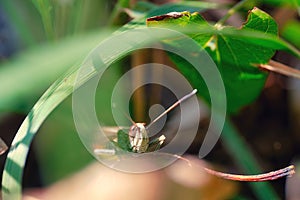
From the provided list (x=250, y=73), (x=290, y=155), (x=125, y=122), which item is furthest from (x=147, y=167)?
(x=290, y=155)

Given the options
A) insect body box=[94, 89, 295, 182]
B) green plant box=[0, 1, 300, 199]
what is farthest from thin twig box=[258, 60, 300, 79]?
insect body box=[94, 89, 295, 182]

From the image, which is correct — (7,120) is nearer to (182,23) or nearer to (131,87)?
(131,87)

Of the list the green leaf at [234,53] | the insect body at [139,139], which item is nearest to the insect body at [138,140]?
the insect body at [139,139]

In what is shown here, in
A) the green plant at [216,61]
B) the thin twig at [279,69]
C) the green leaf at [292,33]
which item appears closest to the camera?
the green plant at [216,61]

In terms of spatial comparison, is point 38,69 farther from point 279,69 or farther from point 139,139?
point 279,69

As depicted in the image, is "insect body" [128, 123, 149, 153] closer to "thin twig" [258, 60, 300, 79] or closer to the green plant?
the green plant

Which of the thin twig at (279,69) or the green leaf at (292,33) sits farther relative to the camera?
the green leaf at (292,33)

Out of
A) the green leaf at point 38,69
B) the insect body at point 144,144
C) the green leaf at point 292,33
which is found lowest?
the insect body at point 144,144

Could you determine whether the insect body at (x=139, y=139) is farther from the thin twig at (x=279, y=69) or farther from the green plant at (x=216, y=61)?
the thin twig at (x=279, y=69)

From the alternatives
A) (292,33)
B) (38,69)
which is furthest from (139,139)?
(292,33)
